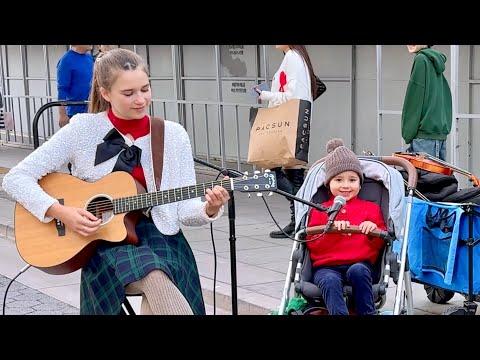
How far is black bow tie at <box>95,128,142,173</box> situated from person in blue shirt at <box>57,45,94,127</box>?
4.94 meters

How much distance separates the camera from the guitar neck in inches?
158

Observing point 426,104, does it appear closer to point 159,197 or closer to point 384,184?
point 384,184

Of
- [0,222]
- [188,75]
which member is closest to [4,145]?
[188,75]

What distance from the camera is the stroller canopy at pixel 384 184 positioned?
5.12 metres

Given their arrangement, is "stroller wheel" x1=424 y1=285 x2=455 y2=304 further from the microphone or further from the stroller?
the microphone

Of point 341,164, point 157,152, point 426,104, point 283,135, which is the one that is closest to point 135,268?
point 157,152

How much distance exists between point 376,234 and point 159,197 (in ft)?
4.61

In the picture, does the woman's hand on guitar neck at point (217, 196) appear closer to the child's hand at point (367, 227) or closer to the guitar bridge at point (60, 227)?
the guitar bridge at point (60, 227)

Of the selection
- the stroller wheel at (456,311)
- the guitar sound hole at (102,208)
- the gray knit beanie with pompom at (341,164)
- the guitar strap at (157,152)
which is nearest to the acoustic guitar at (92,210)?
the guitar sound hole at (102,208)

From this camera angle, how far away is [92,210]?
4137 millimetres

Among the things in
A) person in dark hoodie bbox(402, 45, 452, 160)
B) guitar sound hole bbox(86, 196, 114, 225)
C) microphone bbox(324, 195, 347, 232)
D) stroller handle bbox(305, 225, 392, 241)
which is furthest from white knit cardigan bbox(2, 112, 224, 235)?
person in dark hoodie bbox(402, 45, 452, 160)

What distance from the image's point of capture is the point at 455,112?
26.3 ft
